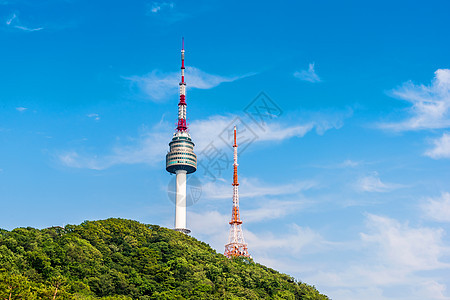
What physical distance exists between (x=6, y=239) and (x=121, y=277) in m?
22.3

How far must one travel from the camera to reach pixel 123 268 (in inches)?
4419

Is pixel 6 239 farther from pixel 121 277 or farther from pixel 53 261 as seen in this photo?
pixel 121 277

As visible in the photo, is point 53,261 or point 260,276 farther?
point 260,276

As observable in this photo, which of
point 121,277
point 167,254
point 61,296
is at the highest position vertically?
point 167,254

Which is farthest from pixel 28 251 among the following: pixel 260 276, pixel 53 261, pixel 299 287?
pixel 299 287

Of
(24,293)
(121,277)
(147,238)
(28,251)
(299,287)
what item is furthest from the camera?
(147,238)

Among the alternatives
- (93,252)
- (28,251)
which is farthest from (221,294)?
(28,251)

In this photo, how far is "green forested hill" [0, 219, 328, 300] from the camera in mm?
92938

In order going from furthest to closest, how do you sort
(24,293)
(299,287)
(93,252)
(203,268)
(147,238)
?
(147,238), (299,287), (203,268), (93,252), (24,293)

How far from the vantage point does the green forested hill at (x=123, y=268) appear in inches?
3659

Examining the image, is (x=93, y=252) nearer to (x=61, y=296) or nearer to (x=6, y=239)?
(x=6, y=239)

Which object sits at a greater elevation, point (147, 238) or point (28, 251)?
point (147, 238)

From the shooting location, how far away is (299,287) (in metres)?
130

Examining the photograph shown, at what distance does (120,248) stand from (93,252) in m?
14.1
